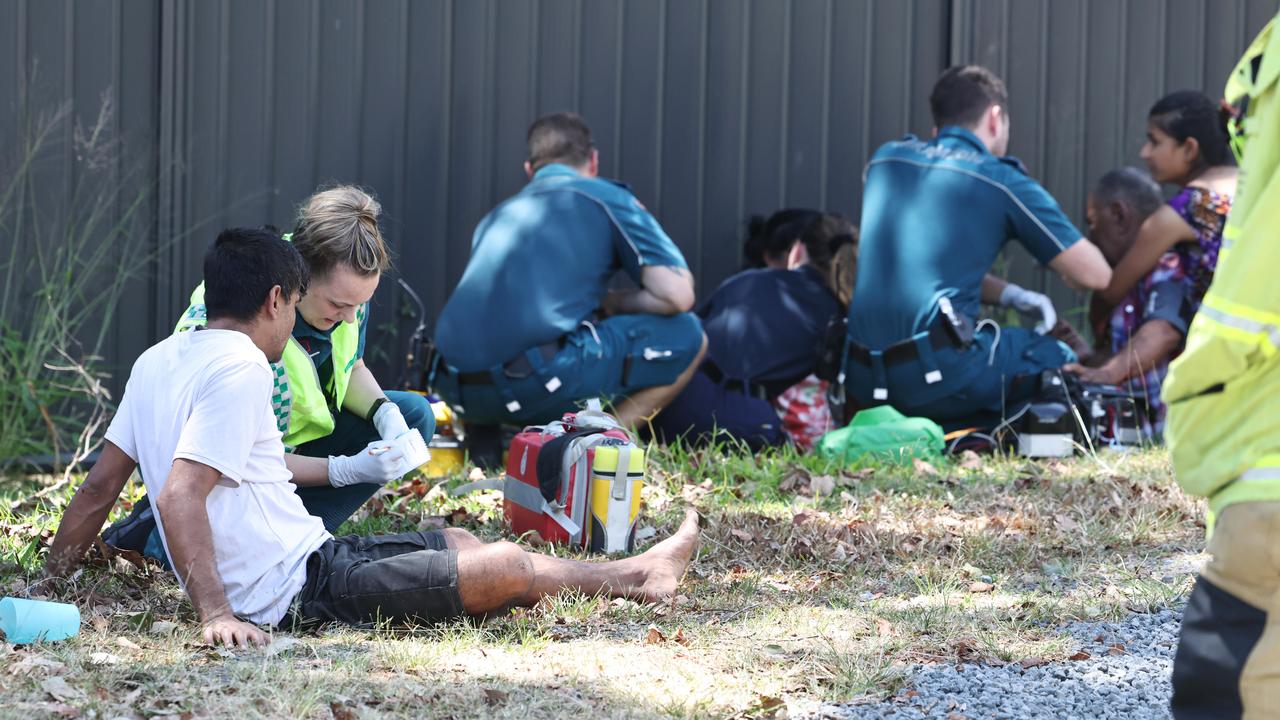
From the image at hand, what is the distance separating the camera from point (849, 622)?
11.8 feet

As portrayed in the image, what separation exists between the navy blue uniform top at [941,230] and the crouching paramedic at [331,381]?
2.67 m

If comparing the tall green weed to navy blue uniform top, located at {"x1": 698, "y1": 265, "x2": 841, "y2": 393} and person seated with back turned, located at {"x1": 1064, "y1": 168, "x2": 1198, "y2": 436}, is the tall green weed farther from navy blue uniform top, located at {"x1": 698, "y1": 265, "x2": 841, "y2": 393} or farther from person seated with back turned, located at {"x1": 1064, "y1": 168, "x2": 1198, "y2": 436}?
person seated with back turned, located at {"x1": 1064, "y1": 168, "x2": 1198, "y2": 436}

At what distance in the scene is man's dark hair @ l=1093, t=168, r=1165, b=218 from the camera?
6.77 meters

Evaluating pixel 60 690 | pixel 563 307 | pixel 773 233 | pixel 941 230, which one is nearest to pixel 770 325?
pixel 773 233

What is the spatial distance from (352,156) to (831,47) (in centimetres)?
247

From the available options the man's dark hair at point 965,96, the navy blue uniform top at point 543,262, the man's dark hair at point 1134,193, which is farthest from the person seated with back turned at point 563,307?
the man's dark hair at point 1134,193

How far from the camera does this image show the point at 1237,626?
2.19 m

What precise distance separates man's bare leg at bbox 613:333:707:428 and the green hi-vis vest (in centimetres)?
211

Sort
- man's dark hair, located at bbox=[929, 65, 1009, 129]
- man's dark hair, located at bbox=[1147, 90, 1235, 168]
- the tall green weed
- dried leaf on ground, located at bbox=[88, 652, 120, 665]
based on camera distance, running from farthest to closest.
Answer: man's dark hair, located at bbox=[1147, 90, 1235, 168] → man's dark hair, located at bbox=[929, 65, 1009, 129] → the tall green weed → dried leaf on ground, located at bbox=[88, 652, 120, 665]

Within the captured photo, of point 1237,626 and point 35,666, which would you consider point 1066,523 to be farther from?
point 35,666

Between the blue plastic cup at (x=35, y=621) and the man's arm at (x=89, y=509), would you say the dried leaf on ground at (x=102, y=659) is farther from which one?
the man's arm at (x=89, y=509)

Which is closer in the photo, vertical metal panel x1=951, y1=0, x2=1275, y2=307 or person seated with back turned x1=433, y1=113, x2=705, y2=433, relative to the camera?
person seated with back turned x1=433, y1=113, x2=705, y2=433

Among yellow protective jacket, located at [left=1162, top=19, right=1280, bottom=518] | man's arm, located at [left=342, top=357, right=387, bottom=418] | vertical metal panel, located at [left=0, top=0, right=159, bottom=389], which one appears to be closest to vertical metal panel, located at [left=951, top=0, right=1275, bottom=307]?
vertical metal panel, located at [left=0, top=0, right=159, bottom=389]

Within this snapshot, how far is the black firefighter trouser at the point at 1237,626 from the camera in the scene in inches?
84.7
